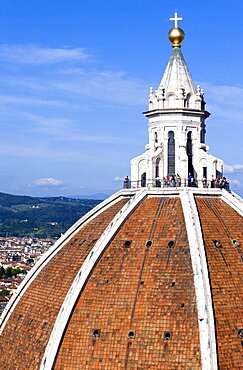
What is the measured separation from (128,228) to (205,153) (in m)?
4.98

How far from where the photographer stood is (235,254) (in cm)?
2798

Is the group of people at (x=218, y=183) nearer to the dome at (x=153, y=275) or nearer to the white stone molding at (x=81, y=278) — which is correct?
the dome at (x=153, y=275)

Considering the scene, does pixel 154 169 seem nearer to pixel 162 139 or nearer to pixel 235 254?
pixel 162 139

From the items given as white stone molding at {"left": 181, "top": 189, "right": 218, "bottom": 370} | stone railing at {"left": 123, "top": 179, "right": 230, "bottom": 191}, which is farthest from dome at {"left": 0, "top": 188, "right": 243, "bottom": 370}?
stone railing at {"left": 123, "top": 179, "right": 230, "bottom": 191}

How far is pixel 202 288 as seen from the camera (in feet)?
84.9

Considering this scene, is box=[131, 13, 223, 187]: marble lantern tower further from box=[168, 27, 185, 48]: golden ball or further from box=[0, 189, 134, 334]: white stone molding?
box=[0, 189, 134, 334]: white stone molding

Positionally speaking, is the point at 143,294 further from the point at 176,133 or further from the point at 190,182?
the point at 176,133

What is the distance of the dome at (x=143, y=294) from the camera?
25312mm

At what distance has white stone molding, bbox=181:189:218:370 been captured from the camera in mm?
24547

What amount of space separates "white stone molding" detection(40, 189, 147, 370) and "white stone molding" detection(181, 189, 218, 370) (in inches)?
82.2

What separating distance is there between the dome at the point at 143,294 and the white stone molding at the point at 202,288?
3cm

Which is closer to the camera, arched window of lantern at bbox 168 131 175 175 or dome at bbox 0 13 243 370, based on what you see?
dome at bbox 0 13 243 370

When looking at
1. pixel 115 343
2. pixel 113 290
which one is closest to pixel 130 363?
pixel 115 343

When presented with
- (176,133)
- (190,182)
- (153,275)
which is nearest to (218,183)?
(190,182)
